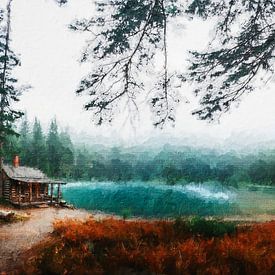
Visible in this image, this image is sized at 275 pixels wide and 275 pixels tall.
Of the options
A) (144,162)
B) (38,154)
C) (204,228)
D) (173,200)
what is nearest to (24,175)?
(173,200)

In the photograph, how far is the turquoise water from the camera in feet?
113

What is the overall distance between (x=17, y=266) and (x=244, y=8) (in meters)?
7.71

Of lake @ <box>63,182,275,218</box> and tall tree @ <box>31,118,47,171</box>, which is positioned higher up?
tall tree @ <box>31,118,47,171</box>

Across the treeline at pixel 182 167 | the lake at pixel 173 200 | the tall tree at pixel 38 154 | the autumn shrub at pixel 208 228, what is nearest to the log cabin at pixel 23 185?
the lake at pixel 173 200

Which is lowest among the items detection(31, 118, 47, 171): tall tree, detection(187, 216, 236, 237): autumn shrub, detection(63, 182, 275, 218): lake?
detection(63, 182, 275, 218): lake

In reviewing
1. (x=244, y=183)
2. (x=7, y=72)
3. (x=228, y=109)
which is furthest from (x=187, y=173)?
(x=228, y=109)

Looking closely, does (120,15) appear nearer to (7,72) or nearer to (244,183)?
(7,72)

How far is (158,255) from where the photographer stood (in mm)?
6383

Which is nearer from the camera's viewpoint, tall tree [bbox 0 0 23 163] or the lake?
tall tree [bbox 0 0 23 163]

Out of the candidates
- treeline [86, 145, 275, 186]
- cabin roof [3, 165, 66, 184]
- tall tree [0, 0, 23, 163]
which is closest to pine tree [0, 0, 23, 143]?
tall tree [0, 0, 23, 163]

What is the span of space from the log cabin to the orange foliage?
20157 millimetres

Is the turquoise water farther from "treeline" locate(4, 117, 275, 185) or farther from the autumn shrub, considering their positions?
the autumn shrub

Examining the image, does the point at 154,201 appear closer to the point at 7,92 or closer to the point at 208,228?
the point at 7,92

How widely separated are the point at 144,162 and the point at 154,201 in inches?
1139
